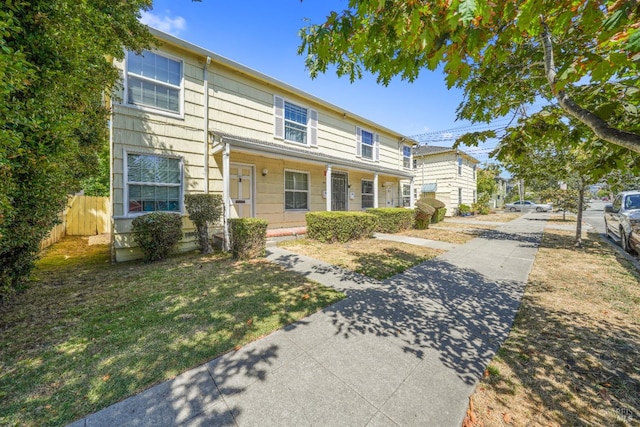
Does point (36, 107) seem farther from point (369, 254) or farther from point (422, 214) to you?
point (422, 214)

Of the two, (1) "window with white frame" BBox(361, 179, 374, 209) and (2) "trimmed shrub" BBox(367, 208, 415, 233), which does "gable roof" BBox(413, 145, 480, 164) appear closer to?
(1) "window with white frame" BBox(361, 179, 374, 209)

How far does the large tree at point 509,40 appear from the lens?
174 centimetres

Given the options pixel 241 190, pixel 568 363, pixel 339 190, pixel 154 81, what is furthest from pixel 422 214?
pixel 154 81

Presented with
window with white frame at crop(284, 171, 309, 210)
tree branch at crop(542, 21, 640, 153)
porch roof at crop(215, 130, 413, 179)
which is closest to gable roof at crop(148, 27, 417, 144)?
porch roof at crop(215, 130, 413, 179)

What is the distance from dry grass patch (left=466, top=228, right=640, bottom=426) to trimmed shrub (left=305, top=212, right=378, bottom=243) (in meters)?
5.08

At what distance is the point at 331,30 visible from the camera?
2.37 m

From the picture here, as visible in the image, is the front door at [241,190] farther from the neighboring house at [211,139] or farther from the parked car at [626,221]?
the parked car at [626,221]

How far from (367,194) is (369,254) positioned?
7.43m

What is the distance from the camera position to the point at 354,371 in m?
2.37

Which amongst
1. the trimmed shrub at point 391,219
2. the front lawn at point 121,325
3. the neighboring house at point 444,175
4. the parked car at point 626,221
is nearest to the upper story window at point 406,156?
the neighboring house at point 444,175

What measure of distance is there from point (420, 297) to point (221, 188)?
6.78 meters

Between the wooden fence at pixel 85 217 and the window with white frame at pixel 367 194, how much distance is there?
1290 cm

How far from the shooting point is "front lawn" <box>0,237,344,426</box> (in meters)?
2.09

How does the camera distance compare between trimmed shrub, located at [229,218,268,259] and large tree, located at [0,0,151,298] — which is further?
trimmed shrub, located at [229,218,268,259]
